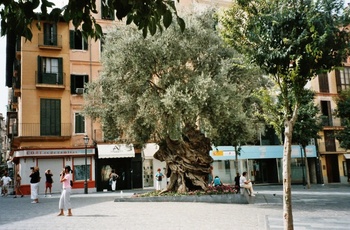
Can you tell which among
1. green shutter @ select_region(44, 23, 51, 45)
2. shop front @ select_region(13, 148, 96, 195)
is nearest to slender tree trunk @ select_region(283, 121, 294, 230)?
shop front @ select_region(13, 148, 96, 195)

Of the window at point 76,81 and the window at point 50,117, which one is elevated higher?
the window at point 76,81

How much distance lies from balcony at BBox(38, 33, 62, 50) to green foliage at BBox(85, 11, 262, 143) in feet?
41.5

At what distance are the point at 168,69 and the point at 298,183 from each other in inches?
918

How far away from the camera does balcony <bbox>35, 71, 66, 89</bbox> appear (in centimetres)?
2877

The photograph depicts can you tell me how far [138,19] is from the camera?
4340 mm

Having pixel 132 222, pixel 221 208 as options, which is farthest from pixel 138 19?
pixel 221 208

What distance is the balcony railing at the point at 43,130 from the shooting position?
27953 mm

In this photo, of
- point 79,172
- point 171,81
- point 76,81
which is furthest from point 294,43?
point 76,81

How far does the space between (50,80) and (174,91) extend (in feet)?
56.3

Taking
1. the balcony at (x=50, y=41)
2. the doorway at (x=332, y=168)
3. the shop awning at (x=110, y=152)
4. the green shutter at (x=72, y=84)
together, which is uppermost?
the balcony at (x=50, y=41)

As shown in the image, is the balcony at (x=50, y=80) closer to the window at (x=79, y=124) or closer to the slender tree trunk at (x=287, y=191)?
the window at (x=79, y=124)

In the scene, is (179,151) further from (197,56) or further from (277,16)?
(277,16)

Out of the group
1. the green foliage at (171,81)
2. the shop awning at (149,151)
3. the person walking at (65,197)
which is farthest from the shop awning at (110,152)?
the person walking at (65,197)

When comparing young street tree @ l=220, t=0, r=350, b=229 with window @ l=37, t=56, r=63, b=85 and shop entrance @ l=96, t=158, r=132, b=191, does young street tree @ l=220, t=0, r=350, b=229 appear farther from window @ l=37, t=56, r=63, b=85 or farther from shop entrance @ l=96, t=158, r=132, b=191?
shop entrance @ l=96, t=158, r=132, b=191
